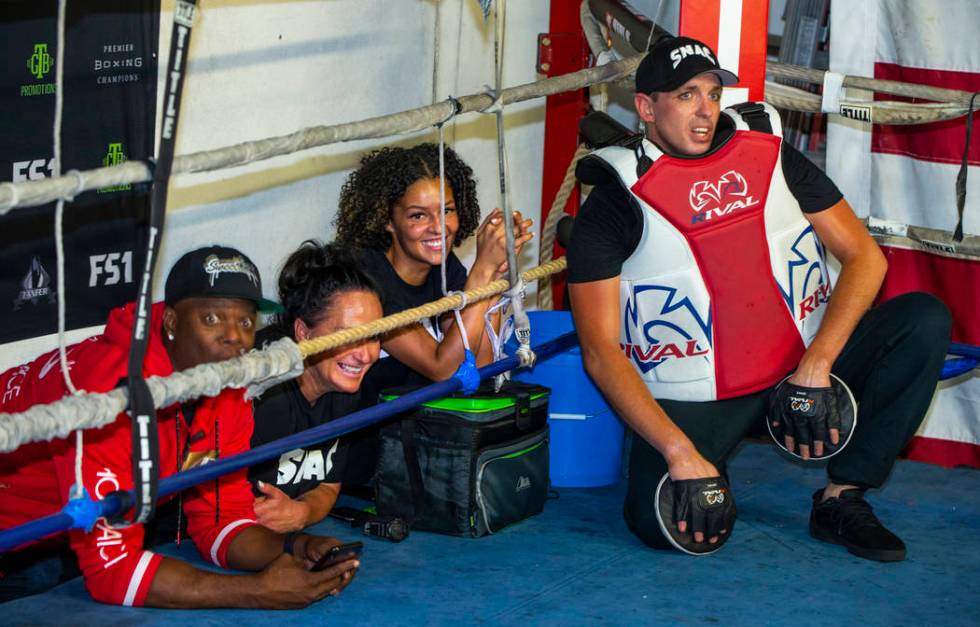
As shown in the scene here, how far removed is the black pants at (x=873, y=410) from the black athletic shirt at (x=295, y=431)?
0.77m

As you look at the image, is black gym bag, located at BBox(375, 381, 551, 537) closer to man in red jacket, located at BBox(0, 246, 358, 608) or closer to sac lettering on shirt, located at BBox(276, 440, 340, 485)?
sac lettering on shirt, located at BBox(276, 440, 340, 485)

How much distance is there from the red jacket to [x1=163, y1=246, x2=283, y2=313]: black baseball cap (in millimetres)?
87

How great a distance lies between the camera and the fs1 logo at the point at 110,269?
11.2 feet

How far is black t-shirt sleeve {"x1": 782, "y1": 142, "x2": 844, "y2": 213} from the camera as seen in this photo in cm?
364

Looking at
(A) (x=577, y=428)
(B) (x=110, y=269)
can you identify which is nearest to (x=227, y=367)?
(B) (x=110, y=269)

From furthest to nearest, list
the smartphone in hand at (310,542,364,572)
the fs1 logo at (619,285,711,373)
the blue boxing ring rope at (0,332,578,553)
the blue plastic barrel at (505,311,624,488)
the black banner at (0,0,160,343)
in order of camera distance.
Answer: the blue plastic barrel at (505,311,624,488)
the fs1 logo at (619,285,711,373)
the black banner at (0,0,160,343)
the smartphone in hand at (310,542,364,572)
the blue boxing ring rope at (0,332,578,553)

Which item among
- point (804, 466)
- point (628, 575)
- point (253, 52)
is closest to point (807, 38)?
point (804, 466)

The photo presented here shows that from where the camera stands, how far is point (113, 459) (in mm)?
2713

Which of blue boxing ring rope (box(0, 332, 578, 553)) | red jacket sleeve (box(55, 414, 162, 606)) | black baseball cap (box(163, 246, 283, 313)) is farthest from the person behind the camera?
black baseball cap (box(163, 246, 283, 313))

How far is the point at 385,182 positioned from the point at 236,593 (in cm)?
135

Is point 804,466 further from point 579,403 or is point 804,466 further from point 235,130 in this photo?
point 235,130

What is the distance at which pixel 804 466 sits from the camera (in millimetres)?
4148

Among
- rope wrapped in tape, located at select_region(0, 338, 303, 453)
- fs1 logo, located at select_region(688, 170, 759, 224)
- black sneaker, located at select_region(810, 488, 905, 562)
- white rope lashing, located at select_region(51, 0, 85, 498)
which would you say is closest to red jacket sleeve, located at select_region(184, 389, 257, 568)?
rope wrapped in tape, located at select_region(0, 338, 303, 453)

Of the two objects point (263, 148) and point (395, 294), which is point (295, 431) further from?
point (263, 148)
